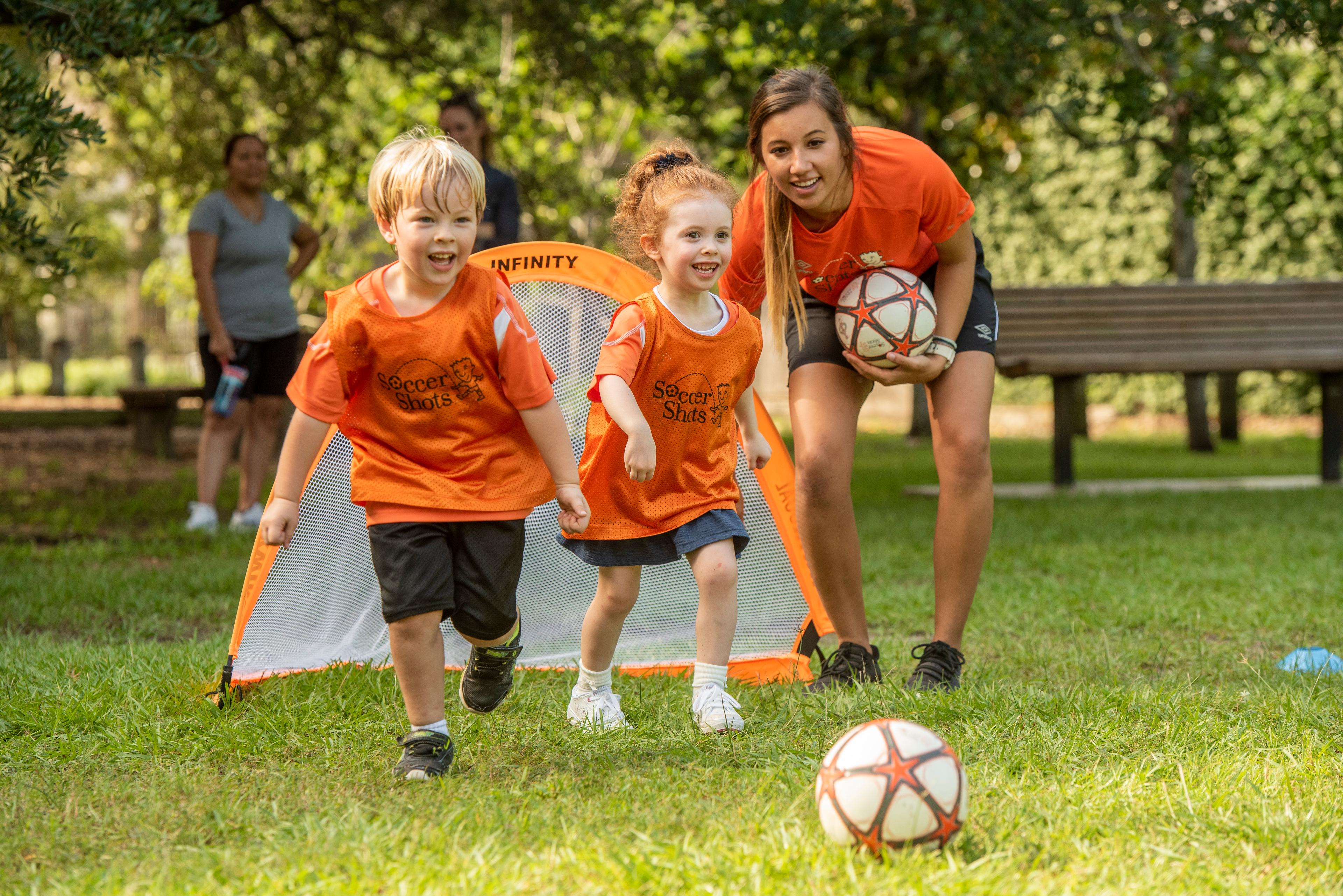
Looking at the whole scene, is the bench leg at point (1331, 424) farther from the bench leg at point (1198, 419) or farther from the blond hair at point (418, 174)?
the blond hair at point (418, 174)

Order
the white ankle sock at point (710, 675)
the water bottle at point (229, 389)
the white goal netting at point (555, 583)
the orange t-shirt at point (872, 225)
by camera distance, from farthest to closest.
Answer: the water bottle at point (229, 389)
the white goal netting at point (555, 583)
the orange t-shirt at point (872, 225)
the white ankle sock at point (710, 675)

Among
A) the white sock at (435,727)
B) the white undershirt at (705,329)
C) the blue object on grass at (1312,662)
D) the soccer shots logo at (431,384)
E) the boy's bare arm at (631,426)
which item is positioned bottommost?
the blue object on grass at (1312,662)

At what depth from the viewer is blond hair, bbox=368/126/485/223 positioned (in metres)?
2.68

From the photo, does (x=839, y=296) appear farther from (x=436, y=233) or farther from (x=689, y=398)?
(x=436, y=233)

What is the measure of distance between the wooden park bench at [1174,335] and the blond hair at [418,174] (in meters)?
6.46

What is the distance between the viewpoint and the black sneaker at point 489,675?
3.04 meters

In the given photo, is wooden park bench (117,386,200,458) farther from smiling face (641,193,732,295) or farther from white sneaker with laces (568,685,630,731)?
smiling face (641,193,732,295)

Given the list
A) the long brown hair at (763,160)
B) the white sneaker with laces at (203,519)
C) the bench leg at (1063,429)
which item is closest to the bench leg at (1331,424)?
the bench leg at (1063,429)

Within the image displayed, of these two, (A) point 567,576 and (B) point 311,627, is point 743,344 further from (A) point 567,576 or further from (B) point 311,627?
(B) point 311,627

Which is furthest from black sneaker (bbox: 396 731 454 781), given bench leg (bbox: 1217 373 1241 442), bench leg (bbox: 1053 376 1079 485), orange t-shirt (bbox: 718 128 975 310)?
bench leg (bbox: 1217 373 1241 442)

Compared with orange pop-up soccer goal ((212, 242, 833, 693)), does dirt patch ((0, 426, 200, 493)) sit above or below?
below

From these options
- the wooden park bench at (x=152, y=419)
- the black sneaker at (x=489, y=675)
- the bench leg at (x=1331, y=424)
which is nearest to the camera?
the black sneaker at (x=489, y=675)

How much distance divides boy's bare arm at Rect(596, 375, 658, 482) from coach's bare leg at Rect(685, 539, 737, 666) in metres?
0.30

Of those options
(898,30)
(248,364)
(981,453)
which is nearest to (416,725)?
(981,453)
